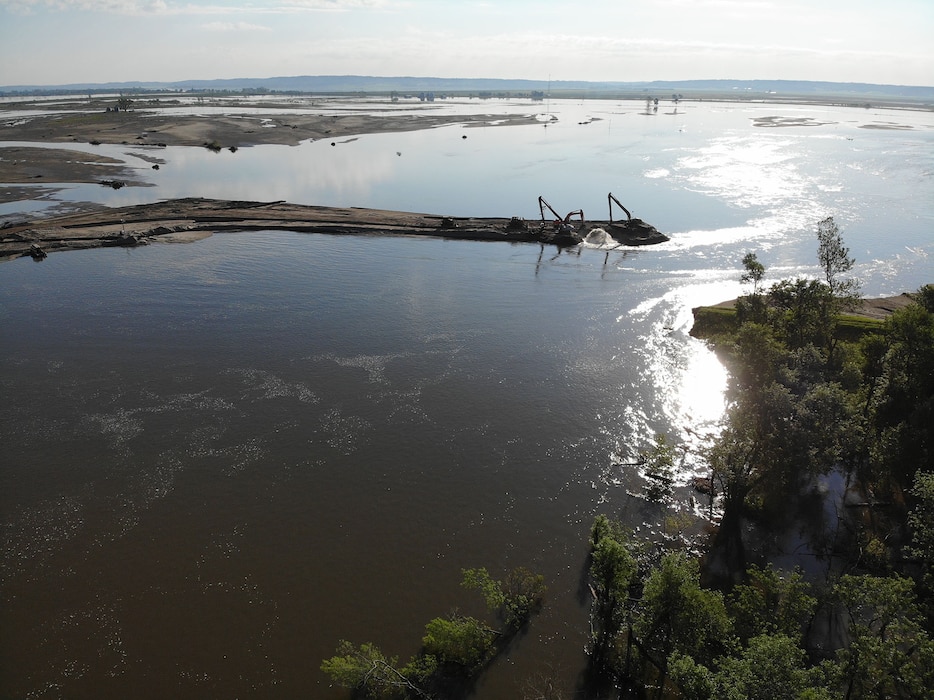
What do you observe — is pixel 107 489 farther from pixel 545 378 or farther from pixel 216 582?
pixel 545 378

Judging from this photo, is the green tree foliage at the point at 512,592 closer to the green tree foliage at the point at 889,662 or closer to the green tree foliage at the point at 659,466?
the green tree foliage at the point at 659,466

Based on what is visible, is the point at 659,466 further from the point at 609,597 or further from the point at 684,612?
the point at 684,612

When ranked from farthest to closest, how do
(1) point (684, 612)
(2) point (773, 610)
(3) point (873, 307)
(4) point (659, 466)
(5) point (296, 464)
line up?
1. (3) point (873, 307)
2. (4) point (659, 466)
3. (5) point (296, 464)
4. (2) point (773, 610)
5. (1) point (684, 612)

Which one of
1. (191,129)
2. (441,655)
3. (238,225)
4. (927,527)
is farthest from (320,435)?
(191,129)

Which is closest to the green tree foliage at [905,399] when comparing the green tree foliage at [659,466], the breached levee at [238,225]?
the green tree foliage at [659,466]

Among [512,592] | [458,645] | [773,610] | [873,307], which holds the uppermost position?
[873,307]

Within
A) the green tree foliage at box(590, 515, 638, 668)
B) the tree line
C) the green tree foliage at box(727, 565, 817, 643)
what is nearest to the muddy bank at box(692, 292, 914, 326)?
the tree line

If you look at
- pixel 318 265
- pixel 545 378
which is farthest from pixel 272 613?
pixel 318 265
